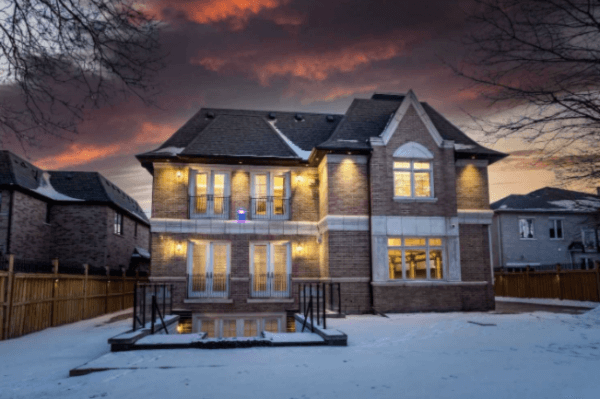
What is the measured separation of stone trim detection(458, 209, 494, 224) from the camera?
60.1 ft

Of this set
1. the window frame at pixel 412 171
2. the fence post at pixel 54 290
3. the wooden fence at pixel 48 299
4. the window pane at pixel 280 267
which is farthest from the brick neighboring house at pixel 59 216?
the window frame at pixel 412 171

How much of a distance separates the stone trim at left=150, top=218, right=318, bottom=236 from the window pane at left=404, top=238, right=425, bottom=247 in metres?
3.66

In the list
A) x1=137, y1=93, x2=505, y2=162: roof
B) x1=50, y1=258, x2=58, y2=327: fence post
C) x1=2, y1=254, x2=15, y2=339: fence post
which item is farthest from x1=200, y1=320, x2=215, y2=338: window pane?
x1=2, y1=254, x2=15, y2=339: fence post

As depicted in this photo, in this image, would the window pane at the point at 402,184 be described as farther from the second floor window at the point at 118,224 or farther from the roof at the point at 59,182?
the second floor window at the point at 118,224

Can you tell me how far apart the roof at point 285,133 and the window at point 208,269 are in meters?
3.61

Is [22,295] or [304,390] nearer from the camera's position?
[304,390]

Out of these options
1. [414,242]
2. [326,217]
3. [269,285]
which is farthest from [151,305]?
[414,242]

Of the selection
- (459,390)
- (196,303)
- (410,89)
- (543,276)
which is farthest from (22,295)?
A: (543,276)

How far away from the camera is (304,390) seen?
236 inches

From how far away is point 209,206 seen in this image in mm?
18969

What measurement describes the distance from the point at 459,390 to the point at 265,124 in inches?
646

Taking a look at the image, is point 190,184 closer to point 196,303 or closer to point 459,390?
point 196,303

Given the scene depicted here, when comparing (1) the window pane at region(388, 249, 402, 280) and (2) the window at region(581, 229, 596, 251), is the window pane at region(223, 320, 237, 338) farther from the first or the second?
(2) the window at region(581, 229, 596, 251)

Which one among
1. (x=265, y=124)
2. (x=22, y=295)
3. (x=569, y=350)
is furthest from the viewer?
(x=265, y=124)
